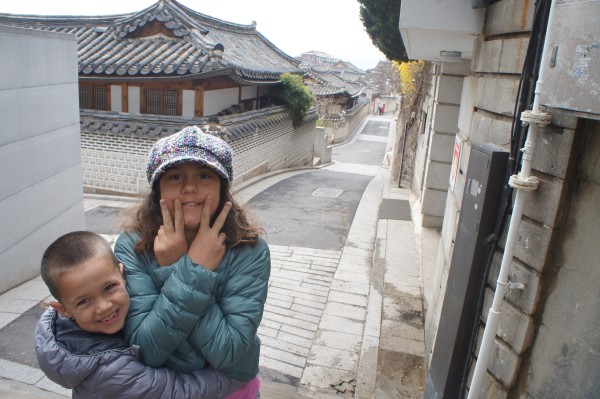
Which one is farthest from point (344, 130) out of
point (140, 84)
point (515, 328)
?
point (515, 328)

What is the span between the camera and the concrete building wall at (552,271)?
6.99 ft

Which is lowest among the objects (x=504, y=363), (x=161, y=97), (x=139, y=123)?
(x=504, y=363)

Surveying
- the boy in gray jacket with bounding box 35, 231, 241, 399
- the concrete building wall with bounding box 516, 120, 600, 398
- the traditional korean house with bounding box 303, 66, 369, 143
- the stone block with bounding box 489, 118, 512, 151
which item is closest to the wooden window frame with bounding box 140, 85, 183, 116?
the stone block with bounding box 489, 118, 512, 151

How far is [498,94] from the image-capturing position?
309cm

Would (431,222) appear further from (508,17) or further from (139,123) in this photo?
(139,123)

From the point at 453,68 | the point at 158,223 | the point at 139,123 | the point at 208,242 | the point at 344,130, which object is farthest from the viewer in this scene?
the point at 344,130

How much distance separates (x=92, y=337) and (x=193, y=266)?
532 mm

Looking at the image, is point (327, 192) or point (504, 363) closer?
point (504, 363)

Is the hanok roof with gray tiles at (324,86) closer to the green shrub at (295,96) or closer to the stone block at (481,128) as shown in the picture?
the green shrub at (295,96)

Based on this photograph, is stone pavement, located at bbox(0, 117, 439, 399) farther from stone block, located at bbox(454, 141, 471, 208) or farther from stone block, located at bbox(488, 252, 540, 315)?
stone block, located at bbox(488, 252, 540, 315)

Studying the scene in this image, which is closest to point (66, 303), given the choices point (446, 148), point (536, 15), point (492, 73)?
point (536, 15)

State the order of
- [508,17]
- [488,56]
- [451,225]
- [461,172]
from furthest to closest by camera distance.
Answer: [451,225] → [461,172] → [488,56] → [508,17]

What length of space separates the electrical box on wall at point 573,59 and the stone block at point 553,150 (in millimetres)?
164

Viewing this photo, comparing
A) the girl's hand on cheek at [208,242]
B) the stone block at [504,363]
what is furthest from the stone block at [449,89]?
the girl's hand on cheek at [208,242]
